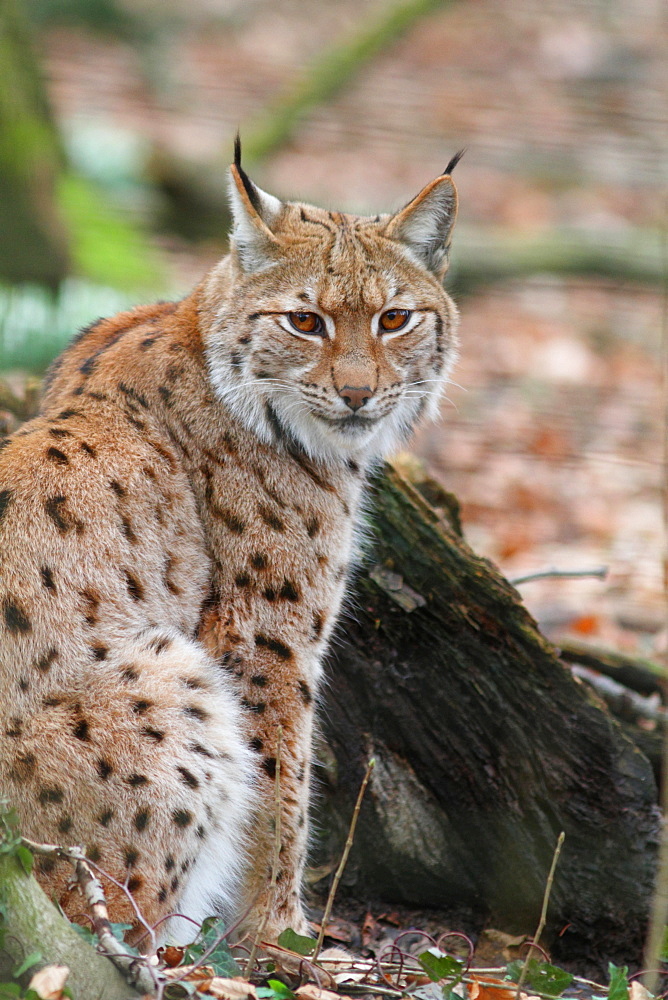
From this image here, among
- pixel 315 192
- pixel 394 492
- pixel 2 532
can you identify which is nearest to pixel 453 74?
pixel 315 192

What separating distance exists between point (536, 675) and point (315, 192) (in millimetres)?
9136

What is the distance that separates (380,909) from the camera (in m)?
4.39

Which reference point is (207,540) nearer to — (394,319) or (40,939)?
(394,319)

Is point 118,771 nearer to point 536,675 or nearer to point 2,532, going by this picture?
point 2,532

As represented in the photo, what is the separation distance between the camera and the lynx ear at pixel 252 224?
3854 millimetres

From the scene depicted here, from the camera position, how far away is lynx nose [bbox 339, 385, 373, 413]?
3764 mm

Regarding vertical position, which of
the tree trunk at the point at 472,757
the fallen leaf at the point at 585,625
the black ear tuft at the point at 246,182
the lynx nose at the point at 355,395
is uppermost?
the black ear tuft at the point at 246,182

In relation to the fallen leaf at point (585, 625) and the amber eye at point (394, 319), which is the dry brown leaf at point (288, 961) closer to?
the amber eye at point (394, 319)

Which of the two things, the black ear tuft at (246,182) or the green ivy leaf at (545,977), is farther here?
the black ear tuft at (246,182)

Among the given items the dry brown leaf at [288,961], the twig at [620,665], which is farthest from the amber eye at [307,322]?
the twig at [620,665]

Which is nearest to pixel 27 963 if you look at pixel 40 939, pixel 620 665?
pixel 40 939

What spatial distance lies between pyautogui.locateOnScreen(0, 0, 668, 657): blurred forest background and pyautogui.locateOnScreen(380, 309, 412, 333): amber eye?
1183 millimetres

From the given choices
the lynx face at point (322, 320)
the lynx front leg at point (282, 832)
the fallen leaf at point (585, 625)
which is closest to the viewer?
the lynx front leg at point (282, 832)

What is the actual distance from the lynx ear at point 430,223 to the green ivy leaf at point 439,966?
7.88ft
